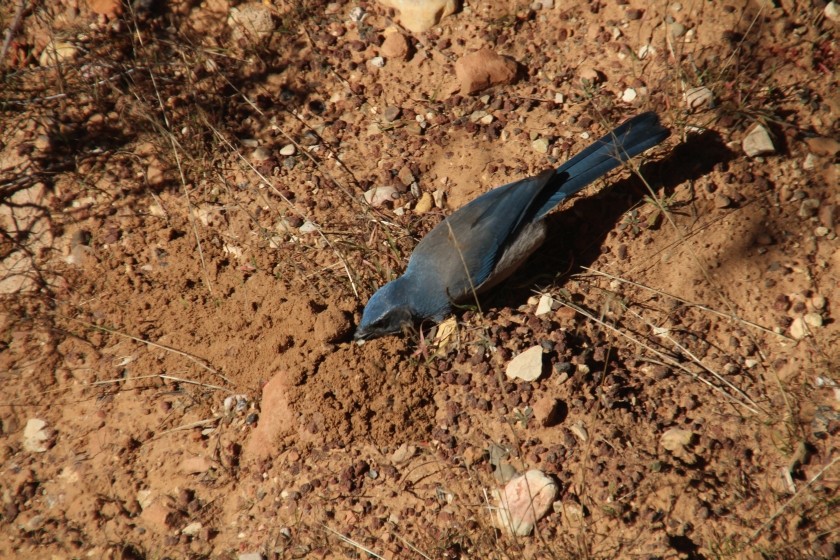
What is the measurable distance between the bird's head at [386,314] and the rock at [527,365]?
26.6 inches

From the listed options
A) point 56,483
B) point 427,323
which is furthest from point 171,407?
point 427,323

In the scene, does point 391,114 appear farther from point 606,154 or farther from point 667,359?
point 667,359

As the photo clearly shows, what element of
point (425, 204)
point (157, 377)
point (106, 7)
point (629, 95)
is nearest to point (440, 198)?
point (425, 204)

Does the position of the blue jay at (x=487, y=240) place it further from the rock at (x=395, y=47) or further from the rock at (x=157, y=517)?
the rock at (x=395, y=47)

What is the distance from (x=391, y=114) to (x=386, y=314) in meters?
1.79

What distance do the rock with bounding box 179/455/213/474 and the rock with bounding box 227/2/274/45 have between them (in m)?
3.30

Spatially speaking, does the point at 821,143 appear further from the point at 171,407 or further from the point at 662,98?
the point at 171,407

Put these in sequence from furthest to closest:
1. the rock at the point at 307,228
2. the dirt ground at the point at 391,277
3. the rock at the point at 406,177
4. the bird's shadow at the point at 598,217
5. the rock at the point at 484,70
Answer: the rock at the point at 484,70, the rock at the point at 406,177, the rock at the point at 307,228, the bird's shadow at the point at 598,217, the dirt ground at the point at 391,277

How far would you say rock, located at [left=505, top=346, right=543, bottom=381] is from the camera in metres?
3.77

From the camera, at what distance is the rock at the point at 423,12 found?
201 inches

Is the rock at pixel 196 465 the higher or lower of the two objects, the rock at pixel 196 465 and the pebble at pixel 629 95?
the higher

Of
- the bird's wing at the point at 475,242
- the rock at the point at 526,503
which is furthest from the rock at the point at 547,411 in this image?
the bird's wing at the point at 475,242

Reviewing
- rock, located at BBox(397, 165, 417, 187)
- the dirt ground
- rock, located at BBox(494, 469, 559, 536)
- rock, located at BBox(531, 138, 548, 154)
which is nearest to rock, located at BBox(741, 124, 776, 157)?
the dirt ground

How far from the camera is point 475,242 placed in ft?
13.3
